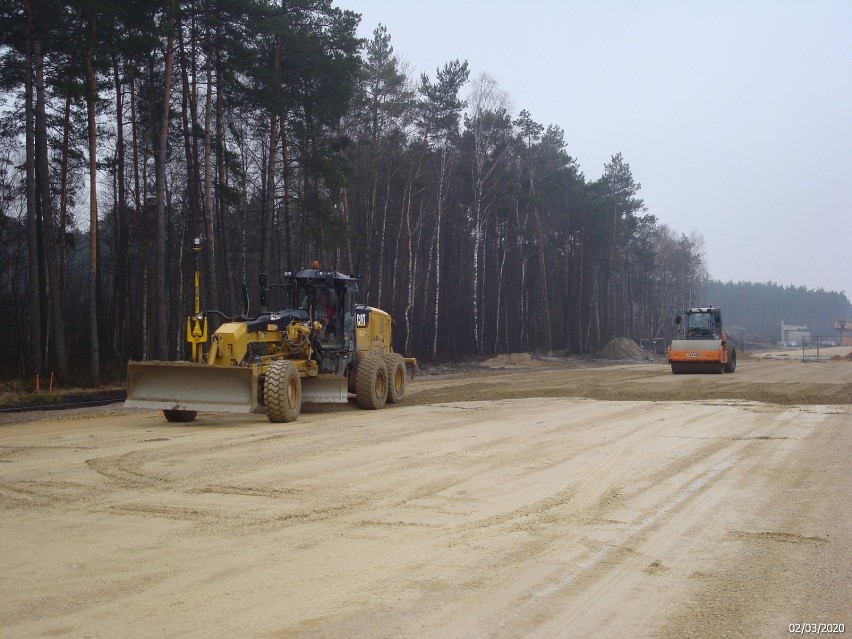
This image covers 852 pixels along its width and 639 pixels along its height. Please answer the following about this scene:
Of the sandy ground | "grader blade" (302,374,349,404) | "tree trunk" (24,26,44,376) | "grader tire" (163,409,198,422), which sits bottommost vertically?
the sandy ground

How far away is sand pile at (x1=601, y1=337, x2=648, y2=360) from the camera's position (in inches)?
2167

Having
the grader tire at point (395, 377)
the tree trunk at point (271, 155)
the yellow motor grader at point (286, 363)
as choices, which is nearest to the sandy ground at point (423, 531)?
the yellow motor grader at point (286, 363)

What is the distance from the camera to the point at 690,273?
9425 centimetres

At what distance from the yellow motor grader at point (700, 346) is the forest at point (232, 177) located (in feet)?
41.6

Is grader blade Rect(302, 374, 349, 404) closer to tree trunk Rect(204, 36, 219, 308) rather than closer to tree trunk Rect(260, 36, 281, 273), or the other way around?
tree trunk Rect(204, 36, 219, 308)

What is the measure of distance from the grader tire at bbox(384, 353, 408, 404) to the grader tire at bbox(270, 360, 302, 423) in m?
3.97

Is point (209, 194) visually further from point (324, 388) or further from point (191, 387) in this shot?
point (191, 387)

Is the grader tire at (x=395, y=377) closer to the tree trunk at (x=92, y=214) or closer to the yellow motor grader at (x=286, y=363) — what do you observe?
the yellow motor grader at (x=286, y=363)

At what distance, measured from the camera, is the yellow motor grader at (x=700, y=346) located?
96.0 ft

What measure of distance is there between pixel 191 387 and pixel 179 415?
115 cm

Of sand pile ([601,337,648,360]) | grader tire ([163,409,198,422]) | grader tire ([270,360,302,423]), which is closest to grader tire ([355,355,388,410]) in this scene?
grader tire ([270,360,302,423])

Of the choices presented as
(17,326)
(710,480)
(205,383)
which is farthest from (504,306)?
(710,480)

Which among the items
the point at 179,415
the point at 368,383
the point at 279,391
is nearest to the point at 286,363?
the point at 279,391

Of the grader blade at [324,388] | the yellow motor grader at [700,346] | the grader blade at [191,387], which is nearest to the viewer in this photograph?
the grader blade at [191,387]
